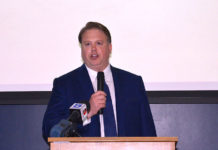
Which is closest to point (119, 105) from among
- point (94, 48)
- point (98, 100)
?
point (94, 48)

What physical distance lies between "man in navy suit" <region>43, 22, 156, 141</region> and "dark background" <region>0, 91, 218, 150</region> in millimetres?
569

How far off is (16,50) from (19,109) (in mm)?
547

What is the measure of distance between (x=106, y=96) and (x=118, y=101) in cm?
13

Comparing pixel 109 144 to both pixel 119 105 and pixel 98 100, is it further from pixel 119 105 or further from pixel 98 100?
pixel 119 105

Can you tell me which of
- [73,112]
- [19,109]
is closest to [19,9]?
[19,109]

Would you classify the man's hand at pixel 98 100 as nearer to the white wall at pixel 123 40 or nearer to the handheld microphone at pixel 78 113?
the handheld microphone at pixel 78 113

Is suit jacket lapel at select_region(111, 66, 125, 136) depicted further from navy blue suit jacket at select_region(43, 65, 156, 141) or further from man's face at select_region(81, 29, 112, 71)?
man's face at select_region(81, 29, 112, 71)

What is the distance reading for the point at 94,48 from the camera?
9.69 ft

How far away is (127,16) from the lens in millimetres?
3547

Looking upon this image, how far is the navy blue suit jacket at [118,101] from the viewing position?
2.80 metres

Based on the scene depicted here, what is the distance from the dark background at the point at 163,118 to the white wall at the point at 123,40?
0.09 m

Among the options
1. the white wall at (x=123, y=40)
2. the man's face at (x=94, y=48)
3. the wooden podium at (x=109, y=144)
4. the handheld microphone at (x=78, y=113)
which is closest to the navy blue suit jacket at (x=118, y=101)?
the man's face at (x=94, y=48)

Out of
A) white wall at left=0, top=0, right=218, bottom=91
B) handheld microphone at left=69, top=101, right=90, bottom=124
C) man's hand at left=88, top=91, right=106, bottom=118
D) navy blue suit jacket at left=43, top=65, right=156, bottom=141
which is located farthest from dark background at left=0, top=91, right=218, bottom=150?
handheld microphone at left=69, top=101, right=90, bottom=124

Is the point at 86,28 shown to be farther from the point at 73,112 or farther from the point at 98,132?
the point at 73,112
